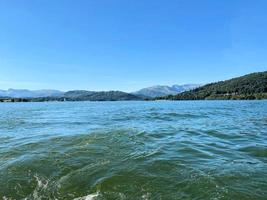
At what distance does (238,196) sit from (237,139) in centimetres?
1176

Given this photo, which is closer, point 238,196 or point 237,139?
point 238,196

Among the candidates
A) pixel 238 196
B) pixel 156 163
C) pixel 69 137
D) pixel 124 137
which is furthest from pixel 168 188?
pixel 69 137

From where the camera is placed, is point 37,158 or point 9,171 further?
point 37,158

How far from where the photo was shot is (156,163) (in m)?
13.9

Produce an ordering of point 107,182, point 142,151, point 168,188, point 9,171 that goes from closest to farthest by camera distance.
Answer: point 168,188 → point 107,182 → point 9,171 → point 142,151

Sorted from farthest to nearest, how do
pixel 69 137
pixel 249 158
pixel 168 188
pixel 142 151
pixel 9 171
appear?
pixel 69 137 → pixel 142 151 → pixel 249 158 → pixel 9 171 → pixel 168 188

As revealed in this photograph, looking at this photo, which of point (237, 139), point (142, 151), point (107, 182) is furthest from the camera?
point (237, 139)

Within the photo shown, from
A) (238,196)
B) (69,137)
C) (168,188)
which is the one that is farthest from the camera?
(69,137)

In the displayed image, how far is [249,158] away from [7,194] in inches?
411

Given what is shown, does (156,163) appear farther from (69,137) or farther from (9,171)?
(69,137)

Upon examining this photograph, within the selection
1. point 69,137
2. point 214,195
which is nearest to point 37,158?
point 69,137

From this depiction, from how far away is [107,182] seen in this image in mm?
11375

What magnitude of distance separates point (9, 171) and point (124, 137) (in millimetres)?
9905

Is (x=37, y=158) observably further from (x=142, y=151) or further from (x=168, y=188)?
(x=168, y=188)
